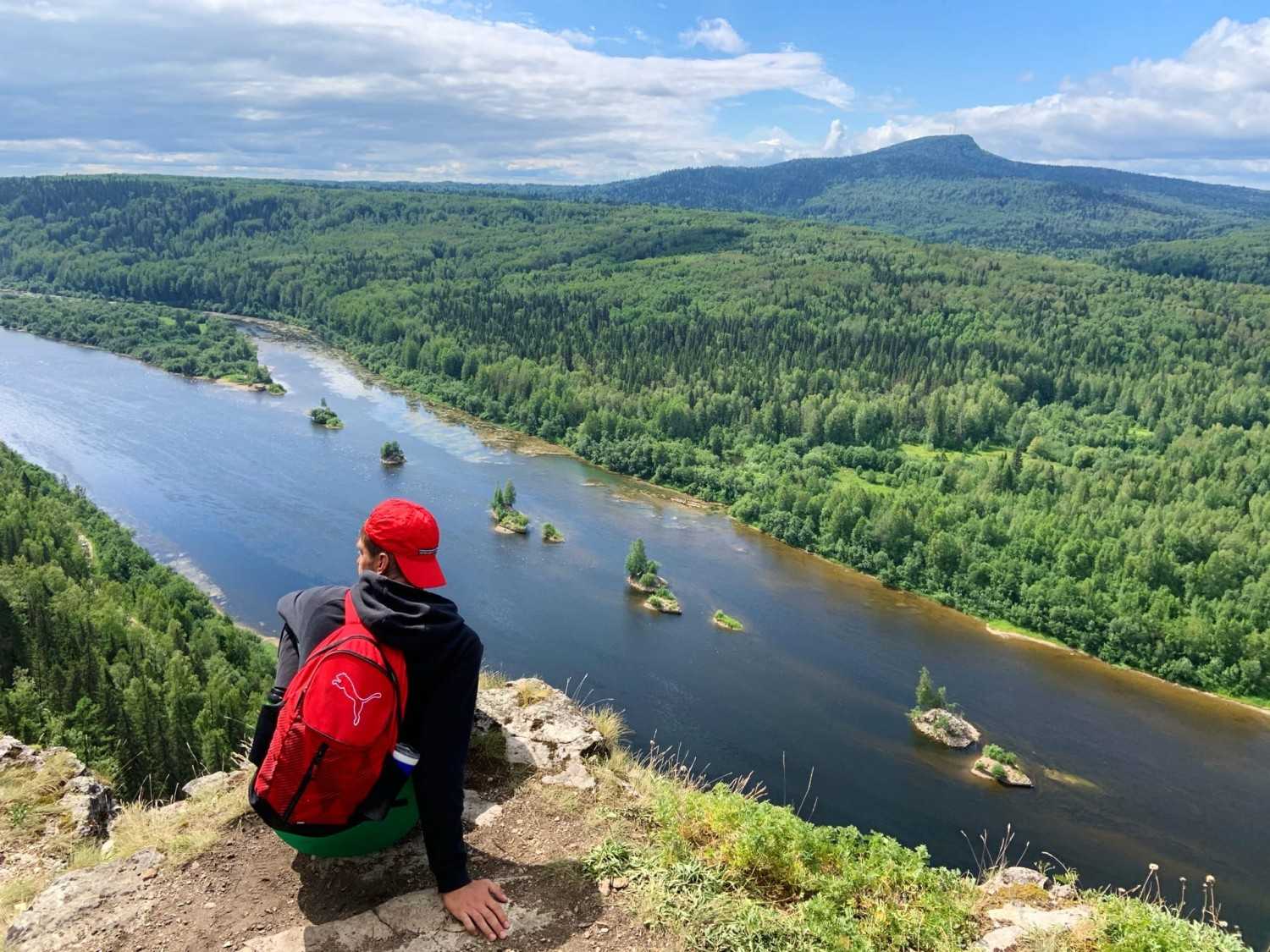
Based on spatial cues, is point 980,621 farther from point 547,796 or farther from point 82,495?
point 82,495

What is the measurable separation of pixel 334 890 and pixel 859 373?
8957 cm

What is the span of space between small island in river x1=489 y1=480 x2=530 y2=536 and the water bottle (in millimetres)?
47138

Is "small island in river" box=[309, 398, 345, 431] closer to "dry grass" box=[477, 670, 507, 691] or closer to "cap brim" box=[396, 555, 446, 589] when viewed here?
"dry grass" box=[477, 670, 507, 691]

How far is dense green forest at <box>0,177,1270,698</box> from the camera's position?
1929 inches

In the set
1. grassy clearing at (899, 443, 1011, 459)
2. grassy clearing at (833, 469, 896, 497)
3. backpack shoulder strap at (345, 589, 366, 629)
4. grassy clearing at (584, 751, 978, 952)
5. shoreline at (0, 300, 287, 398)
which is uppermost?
backpack shoulder strap at (345, 589, 366, 629)

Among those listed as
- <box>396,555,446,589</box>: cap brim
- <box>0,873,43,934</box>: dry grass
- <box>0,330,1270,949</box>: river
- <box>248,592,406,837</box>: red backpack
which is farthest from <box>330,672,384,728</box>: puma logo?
<box>0,330,1270,949</box>: river

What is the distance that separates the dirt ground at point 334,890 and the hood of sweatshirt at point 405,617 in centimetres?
172

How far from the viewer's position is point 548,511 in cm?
5584

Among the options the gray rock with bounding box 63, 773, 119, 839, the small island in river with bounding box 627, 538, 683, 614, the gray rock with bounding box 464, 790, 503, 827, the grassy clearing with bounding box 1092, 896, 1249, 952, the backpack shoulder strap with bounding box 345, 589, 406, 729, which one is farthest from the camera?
the small island in river with bounding box 627, 538, 683, 614

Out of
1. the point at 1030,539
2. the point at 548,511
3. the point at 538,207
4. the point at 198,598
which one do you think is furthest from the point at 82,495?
the point at 538,207

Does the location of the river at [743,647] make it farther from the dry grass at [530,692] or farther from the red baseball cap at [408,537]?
the red baseball cap at [408,537]

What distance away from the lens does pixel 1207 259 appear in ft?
574

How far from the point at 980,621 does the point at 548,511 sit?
2793 centimetres

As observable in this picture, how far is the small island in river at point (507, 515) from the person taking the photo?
51.2m
